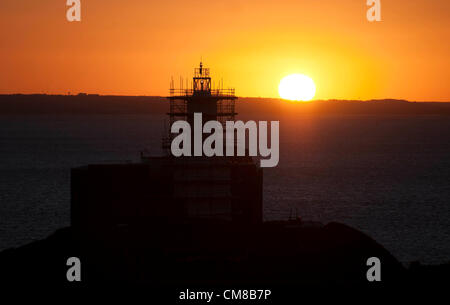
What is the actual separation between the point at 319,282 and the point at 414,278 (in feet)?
14.6

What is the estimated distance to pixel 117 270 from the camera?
104ft

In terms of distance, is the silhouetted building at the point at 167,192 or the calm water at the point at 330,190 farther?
the calm water at the point at 330,190

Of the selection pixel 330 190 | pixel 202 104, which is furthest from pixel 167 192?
pixel 330 190

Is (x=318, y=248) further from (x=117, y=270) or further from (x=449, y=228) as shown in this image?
(x=449, y=228)

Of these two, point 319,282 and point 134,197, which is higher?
point 134,197

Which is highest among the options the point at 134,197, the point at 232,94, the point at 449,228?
the point at 232,94

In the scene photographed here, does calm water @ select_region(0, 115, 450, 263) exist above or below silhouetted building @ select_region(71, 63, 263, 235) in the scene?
below

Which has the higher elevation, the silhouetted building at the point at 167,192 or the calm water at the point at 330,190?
the silhouetted building at the point at 167,192

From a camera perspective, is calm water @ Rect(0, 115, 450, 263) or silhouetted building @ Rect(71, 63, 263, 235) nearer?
silhouetted building @ Rect(71, 63, 263, 235)

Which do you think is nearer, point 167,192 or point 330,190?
point 167,192

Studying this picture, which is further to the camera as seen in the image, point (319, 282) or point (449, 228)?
point (449, 228)

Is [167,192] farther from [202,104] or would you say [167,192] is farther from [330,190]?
[330,190]

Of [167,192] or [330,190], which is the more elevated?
[167,192]
